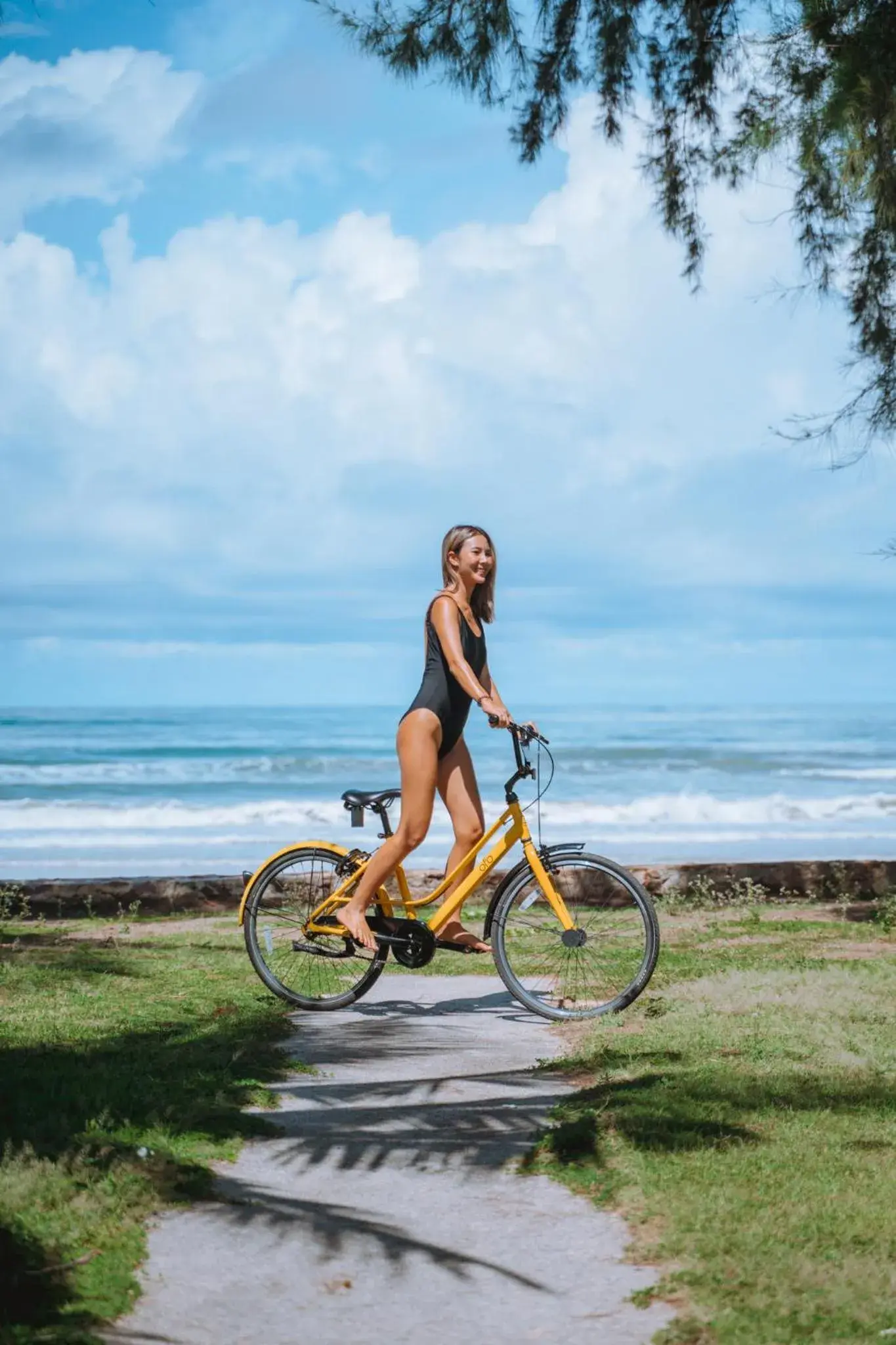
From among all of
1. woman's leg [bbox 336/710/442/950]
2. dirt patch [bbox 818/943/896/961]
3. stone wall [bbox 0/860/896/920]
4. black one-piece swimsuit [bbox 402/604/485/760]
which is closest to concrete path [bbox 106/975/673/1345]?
woman's leg [bbox 336/710/442/950]

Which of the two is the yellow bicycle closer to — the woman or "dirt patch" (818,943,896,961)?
the woman

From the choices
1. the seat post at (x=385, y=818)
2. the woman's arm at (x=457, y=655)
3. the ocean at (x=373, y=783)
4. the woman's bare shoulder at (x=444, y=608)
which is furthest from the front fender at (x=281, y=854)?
the ocean at (x=373, y=783)

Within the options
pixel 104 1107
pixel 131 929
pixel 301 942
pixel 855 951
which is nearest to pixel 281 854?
pixel 301 942

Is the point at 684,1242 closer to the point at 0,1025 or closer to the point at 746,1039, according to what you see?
the point at 746,1039

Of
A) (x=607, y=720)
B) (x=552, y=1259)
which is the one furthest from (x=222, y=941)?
(x=607, y=720)

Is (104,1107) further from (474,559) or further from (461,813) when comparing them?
(474,559)

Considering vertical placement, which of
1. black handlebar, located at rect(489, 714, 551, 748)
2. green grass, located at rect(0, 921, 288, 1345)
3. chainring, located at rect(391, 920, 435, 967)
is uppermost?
black handlebar, located at rect(489, 714, 551, 748)

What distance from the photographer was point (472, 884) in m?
6.55

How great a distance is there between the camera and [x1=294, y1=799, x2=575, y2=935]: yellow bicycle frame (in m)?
6.52

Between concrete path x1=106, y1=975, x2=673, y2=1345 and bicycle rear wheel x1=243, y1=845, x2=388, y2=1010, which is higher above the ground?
bicycle rear wheel x1=243, y1=845, x2=388, y2=1010

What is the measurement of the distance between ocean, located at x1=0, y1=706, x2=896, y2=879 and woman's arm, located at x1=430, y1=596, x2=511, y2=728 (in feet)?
32.3

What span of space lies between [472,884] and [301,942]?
1.03 meters

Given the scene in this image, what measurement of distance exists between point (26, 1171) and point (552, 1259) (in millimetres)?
1480

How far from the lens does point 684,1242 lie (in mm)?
→ 3586
